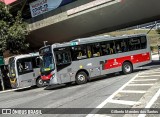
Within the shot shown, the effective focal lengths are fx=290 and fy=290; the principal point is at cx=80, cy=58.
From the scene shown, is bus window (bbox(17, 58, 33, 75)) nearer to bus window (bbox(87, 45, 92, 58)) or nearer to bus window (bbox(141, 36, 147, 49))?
bus window (bbox(87, 45, 92, 58))

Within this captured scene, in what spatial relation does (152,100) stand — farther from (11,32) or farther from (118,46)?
(11,32)

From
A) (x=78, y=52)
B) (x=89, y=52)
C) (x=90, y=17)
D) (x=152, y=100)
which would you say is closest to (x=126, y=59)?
(x=89, y=52)

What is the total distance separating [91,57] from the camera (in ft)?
63.7

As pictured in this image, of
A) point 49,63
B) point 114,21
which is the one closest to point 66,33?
point 114,21

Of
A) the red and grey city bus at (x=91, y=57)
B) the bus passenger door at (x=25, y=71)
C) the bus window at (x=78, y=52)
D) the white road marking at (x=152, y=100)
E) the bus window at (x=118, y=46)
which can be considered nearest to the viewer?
the white road marking at (x=152, y=100)

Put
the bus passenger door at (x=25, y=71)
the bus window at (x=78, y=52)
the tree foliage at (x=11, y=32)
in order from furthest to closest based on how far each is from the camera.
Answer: the tree foliage at (x=11, y=32)
the bus passenger door at (x=25, y=71)
the bus window at (x=78, y=52)

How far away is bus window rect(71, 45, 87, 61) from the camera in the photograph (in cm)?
1877

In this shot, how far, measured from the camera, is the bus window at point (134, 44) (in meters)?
21.2

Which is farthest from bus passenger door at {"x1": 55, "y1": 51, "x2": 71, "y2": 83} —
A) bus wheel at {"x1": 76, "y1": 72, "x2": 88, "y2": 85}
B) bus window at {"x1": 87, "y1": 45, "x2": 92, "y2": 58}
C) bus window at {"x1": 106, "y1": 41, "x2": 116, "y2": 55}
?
bus window at {"x1": 106, "y1": 41, "x2": 116, "y2": 55}

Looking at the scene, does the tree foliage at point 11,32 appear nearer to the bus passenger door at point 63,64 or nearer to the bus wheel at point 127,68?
the bus passenger door at point 63,64

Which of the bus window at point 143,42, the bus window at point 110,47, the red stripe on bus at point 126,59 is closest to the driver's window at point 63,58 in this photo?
the red stripe on bus at point 126,59

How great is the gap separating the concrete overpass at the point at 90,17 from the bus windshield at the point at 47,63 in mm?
7901

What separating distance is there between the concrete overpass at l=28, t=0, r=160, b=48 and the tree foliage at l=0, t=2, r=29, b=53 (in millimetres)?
2362

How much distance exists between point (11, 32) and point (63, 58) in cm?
938
